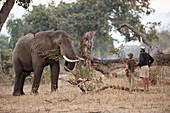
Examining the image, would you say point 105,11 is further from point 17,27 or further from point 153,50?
point 153,50

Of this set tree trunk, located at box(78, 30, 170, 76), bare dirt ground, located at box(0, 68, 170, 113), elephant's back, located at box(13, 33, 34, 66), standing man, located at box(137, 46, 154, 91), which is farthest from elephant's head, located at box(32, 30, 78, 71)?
tree trunk, located at box(78, 30, 170, 76)


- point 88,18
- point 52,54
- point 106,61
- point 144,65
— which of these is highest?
point 88,18

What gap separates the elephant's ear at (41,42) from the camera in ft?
48.2

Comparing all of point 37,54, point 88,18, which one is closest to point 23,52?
point 37,54

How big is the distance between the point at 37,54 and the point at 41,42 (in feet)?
1.53

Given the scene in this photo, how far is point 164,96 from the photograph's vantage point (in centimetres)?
1191

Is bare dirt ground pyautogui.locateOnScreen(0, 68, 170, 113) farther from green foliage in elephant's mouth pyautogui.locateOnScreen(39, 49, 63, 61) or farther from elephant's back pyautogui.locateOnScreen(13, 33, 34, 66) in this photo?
elephant's back pyautogui.locateOnScreen(13, 33, 34, 66)

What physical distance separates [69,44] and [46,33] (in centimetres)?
123

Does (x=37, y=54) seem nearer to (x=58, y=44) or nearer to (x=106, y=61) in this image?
(x=58, y=44)

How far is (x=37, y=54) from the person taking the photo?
14.7 meters

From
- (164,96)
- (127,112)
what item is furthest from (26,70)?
(127,112)

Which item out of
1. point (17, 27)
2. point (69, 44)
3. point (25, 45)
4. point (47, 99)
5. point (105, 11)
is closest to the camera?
point (47, 99)

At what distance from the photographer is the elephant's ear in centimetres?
1468

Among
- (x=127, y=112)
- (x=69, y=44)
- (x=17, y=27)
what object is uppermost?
(x=17, y=27)
